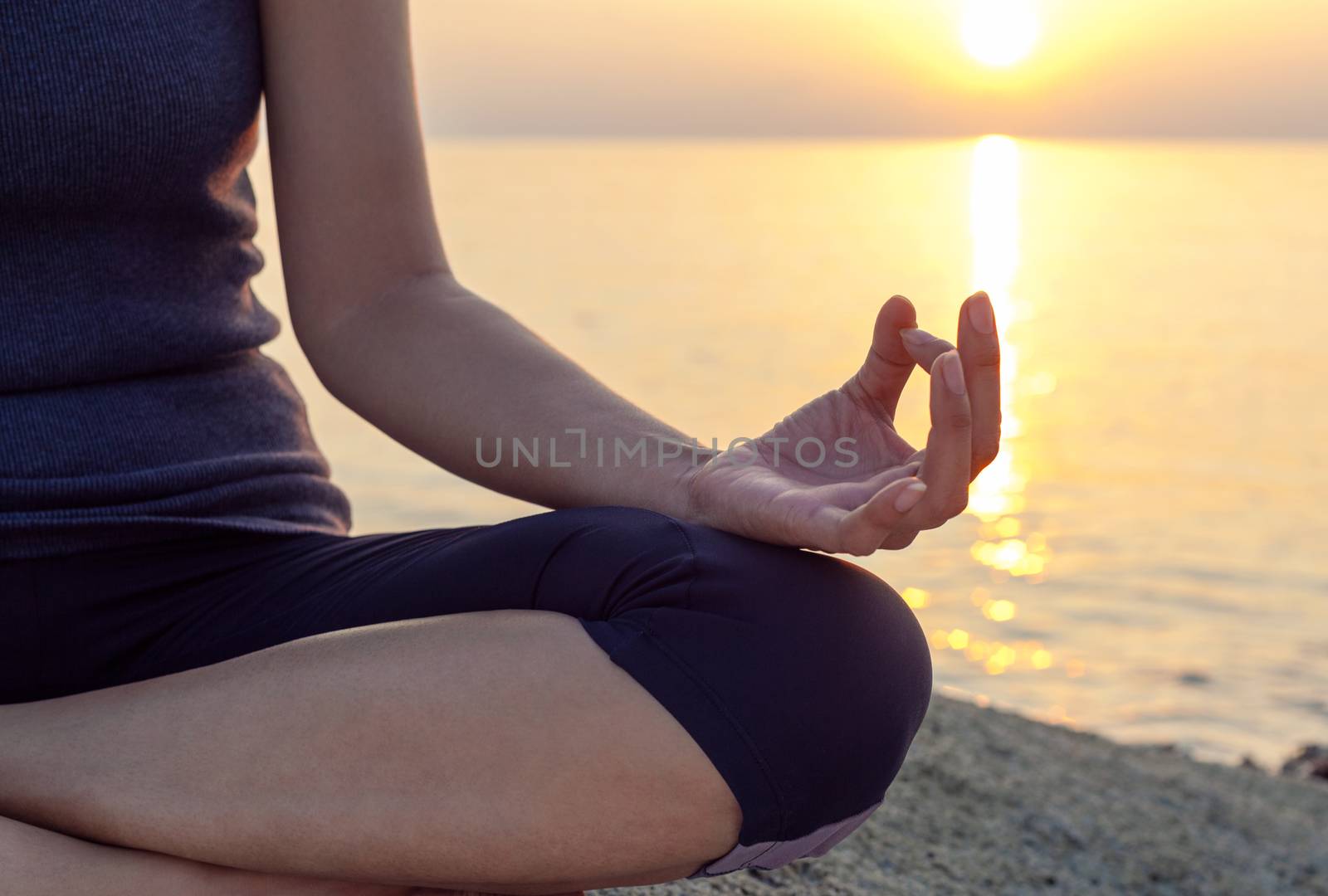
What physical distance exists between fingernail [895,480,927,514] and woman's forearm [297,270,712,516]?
292 millimetres

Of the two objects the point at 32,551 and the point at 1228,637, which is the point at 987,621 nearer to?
the point at 1228,637

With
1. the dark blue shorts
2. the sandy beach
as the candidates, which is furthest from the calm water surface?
the sandy beach

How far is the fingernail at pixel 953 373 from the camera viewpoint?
0.97m

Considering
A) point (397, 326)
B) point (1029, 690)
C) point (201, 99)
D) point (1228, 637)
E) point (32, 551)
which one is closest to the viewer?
point (32, 551)

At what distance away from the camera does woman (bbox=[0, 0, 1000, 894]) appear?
1027 millimetres

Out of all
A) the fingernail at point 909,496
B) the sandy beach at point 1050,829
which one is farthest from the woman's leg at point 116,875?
the sandy beach at point 1050,829

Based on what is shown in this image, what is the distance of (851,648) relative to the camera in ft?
3.50

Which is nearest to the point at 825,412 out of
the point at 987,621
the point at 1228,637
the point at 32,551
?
the point at 32,551

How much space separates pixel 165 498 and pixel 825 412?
65cm

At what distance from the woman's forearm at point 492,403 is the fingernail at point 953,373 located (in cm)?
33

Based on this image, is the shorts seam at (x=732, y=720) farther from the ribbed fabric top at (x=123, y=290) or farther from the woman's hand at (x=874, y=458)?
the ribbed fabric top at (x=123, y=290)

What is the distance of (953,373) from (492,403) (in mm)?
563

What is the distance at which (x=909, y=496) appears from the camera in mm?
958

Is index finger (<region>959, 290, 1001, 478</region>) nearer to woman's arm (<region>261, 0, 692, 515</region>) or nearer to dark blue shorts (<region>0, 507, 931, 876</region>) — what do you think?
dark blue shorts (<region>0, 507, 931, 876</region>)
